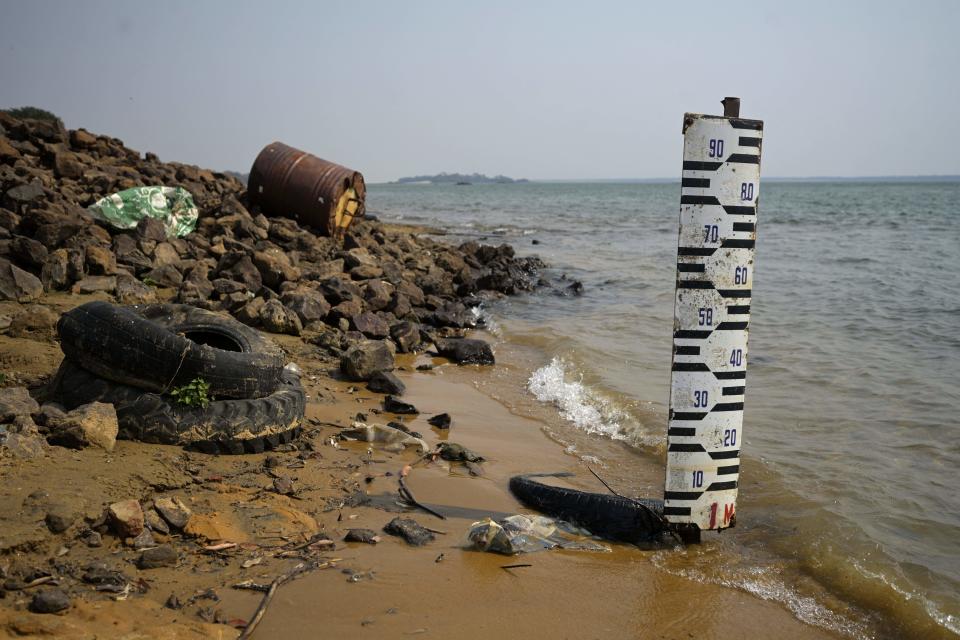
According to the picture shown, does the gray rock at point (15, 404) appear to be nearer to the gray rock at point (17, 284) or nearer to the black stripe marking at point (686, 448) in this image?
the gray rock at point (17, 284)

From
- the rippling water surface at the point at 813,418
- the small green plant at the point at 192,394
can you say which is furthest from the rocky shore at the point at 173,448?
the rippling water surface at the point at 813,418

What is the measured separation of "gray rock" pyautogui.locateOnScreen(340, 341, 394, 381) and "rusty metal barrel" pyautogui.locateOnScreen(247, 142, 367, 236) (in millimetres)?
6304

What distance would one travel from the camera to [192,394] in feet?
15.3

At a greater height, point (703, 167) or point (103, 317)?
point (703, 167)

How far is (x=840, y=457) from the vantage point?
5895 mm

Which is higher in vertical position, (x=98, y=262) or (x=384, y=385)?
(x=98, y=262)

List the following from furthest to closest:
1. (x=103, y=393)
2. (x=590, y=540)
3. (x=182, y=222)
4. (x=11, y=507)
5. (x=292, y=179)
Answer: (x=292, y=179) → (x=182, y=222) → (x=103, y=393) → (x=590, y=540) → (x=11, y=507)

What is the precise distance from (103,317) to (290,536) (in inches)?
86.1

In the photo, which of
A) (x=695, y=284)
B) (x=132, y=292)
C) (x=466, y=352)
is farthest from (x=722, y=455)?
(x=132, y=292)

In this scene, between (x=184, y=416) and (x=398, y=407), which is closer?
(x=184, y=416)

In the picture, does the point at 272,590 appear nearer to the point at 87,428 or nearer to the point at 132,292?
the point at 87,428

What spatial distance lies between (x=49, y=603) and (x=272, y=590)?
84cm

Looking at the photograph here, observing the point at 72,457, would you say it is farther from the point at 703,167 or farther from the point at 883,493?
the point at 883,493

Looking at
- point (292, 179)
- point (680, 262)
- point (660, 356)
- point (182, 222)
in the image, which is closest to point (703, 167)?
point (680, 262)
